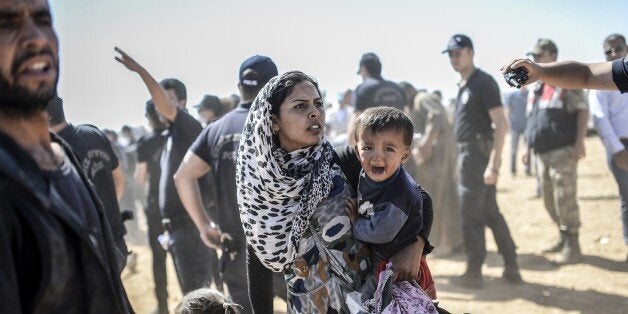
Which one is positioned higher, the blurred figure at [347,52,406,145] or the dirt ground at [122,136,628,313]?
the blurred figure at [347,52,406,145]

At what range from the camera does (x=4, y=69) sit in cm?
124

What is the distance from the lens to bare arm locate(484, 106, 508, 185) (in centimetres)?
517

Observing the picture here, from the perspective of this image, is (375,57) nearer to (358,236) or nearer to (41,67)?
(358,236)

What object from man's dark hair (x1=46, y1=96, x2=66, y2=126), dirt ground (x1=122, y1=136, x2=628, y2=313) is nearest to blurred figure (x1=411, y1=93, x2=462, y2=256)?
dirt ground (x1=122, y1=136, x2=628, y2=313)

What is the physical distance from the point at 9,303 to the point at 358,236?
139 cm

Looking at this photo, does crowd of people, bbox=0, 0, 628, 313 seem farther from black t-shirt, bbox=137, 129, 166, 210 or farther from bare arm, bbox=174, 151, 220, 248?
black t-shirt, bbox=137, 129, 166, 210

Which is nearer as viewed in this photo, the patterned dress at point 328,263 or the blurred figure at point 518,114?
the patterned dress at point 328,263

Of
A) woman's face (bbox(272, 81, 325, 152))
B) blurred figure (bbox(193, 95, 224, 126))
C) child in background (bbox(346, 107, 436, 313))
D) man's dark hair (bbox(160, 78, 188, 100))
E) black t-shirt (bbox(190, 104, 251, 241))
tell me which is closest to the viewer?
child in background (bbox(346, 107, 436, 313))

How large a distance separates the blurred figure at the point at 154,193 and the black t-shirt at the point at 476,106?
10.4 ft

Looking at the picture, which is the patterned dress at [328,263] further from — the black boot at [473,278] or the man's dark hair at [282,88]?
the black boot at [473,278]

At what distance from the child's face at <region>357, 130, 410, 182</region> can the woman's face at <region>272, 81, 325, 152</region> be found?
243 mm

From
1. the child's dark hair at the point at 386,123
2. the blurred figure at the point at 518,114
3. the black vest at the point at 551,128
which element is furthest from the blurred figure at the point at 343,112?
the child's dark hair at the point at 386,123

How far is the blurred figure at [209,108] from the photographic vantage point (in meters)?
6.71

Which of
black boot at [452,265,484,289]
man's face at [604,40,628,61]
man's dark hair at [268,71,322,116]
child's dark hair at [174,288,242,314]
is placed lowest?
black boot at [452,265,484,289]
